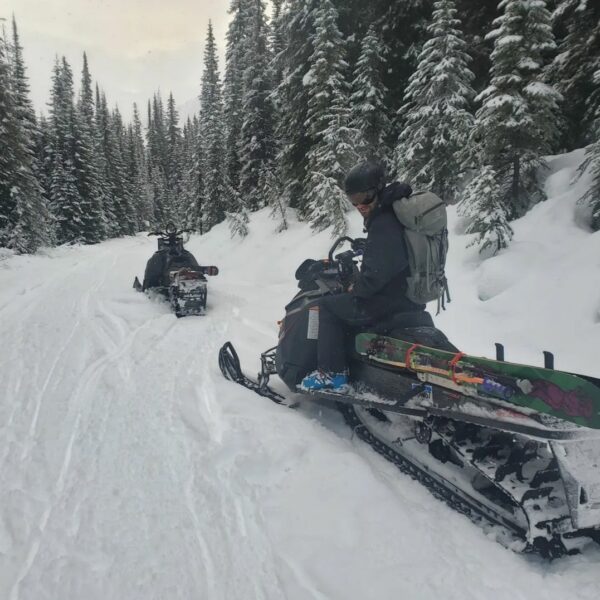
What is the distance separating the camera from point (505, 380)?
246 centimetres

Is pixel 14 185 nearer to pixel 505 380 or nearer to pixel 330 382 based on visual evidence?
pixel 330 382

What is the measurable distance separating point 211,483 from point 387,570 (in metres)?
1.31

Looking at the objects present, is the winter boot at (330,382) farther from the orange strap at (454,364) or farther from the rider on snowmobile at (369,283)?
the orange strap at (454,364)

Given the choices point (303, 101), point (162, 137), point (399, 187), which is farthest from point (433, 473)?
point (162, 137)

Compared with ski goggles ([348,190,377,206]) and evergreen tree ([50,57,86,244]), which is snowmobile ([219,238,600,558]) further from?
evergreen tree ([50,57,86,244])

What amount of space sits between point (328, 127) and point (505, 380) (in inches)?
542

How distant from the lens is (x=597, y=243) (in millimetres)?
6586

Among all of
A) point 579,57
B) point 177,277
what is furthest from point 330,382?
point 579,57

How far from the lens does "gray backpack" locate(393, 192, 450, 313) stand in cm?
320

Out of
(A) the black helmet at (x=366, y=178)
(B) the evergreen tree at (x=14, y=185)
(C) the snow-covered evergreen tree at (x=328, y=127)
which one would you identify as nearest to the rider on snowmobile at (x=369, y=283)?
(A) the black helmet at (x=366, y=178)

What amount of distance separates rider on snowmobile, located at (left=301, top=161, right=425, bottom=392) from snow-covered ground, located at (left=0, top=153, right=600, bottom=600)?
64 cm

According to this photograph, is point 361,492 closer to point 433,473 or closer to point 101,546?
point 433,473

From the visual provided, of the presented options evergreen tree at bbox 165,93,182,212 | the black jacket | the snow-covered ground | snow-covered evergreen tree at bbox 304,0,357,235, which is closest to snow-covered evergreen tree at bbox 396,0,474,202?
snow-covered evergreen tree at bbox 304,0,357,235

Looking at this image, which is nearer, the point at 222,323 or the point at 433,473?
the point at 433,473
